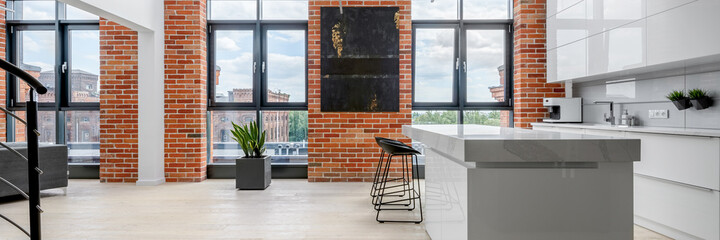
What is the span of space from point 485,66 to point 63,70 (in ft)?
19.7

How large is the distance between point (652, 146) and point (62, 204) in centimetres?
553

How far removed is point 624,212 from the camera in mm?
1796

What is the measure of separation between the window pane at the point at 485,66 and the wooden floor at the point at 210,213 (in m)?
2.21

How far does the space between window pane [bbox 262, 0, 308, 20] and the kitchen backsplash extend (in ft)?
12.7

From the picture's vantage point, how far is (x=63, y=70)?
5.74m

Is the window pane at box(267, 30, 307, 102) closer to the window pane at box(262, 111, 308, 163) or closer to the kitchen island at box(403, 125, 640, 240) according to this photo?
the window pane at box(262, 111, 308, 163)

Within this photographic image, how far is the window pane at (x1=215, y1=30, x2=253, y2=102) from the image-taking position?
580 cm

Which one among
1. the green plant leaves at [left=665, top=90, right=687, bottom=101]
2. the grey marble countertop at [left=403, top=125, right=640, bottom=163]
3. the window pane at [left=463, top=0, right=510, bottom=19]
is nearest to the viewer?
the grey marble countertop at [left=403, top=125, right=640, bottom=163]

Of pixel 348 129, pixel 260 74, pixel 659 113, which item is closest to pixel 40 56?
pixel 260 74

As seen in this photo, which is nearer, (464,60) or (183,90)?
(183,90)

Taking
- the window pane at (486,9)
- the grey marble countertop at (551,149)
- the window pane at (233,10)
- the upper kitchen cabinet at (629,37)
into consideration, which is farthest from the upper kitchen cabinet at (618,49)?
the window pane at (233,10)

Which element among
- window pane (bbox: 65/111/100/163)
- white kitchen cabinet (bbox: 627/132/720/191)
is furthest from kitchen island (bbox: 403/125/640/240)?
window pane (bbox: 65/111/100/163)

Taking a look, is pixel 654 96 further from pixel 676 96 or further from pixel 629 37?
pixel 629 37

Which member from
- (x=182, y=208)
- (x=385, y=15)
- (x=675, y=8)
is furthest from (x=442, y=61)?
(x=182, y=208)
